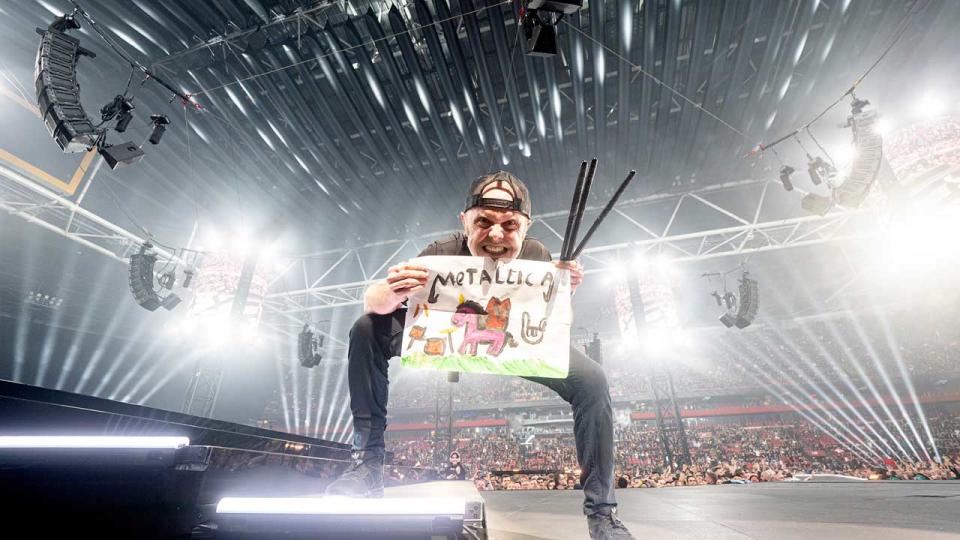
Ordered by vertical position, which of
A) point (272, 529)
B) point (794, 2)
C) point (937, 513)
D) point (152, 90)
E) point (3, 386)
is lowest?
point (937, 513)

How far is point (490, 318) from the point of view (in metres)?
1.50

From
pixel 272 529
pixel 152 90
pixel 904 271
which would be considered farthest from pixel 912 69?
pixel 904 271

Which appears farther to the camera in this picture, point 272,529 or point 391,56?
point 391,56

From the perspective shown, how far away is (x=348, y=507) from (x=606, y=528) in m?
0.99

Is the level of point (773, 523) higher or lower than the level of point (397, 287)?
lower

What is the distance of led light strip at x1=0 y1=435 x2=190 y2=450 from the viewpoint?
1088 mm

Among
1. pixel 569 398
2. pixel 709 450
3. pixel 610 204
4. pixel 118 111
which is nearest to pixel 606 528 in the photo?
pixel 569 398

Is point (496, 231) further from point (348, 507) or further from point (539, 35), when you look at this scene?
point (539, 35)

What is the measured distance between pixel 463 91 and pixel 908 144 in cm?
869

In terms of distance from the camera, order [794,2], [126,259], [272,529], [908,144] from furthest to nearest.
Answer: [126,259] → [908,144] → [794,2] → [272,529]

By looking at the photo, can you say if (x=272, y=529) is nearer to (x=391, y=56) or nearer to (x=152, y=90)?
(x=391, y=56)

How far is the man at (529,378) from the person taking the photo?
4.77 feet

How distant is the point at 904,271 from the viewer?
47.4ft

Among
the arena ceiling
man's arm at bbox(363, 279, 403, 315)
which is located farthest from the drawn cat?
the arena ceiling
